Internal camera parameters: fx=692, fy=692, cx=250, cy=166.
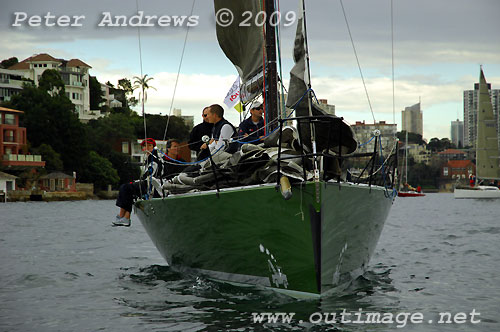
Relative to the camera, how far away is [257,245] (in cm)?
862

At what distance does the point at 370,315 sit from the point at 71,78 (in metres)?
108

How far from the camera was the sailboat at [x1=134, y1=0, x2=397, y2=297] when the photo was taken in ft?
26.4

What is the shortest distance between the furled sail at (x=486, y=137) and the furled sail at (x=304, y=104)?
63.6 m

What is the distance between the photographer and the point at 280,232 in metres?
8.28

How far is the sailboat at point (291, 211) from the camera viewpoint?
8039 millimetres

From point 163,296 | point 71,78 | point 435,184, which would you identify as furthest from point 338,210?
point 435,184

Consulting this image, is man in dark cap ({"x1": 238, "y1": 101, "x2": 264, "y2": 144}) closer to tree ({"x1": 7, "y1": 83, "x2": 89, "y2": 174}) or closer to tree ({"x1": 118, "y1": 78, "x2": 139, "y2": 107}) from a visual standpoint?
tree ({"x1": 7, "y1": 83, "x2": 89, "y2": 174})

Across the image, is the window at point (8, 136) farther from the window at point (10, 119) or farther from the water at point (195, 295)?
the water at point (195, 295)

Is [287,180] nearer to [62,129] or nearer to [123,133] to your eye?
[62,129]

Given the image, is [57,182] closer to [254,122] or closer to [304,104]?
[254,122]

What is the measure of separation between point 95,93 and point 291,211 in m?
A: 116

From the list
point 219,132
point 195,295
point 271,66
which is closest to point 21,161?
point 271,66

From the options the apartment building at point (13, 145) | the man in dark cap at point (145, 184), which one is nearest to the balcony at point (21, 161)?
the apartment building at point (13, 145)

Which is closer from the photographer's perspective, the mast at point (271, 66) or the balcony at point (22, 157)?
the mast at point (271, 66)
